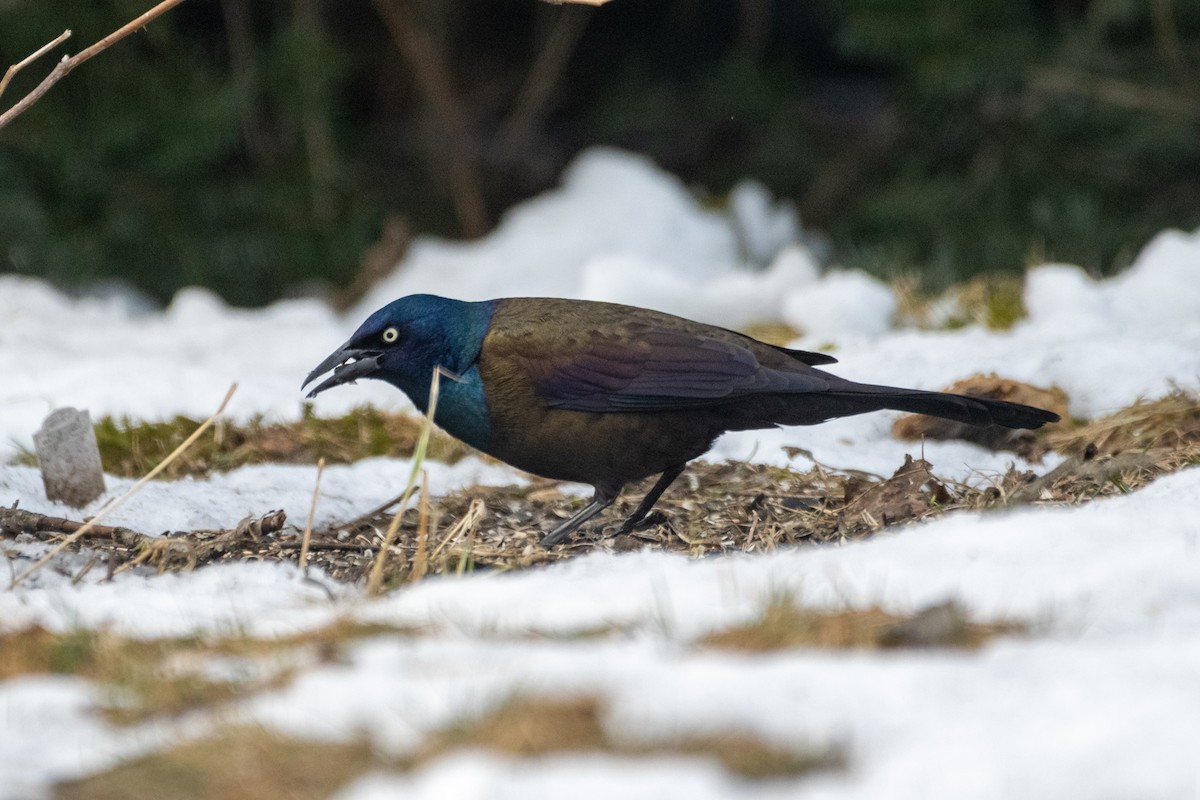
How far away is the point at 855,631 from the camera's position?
2.61 meters

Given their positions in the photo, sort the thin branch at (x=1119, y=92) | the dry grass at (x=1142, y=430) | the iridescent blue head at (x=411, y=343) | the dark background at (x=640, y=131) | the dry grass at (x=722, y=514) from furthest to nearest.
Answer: the dark background at (x=640, y=131)
the thin branch at (x=1119, y=92)
the dry grass at (x=1142, y=430)
the iridescent blue head at (x=411, y=343)
the dry grass at (x=722, y=514)

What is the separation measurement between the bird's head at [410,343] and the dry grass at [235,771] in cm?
227

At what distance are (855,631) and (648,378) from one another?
1.79 metres

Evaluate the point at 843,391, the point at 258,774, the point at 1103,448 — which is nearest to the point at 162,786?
the point at 258,774

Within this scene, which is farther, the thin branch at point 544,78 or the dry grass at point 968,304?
the thin branch at point 544,78

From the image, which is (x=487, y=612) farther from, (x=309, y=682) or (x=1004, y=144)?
(x=1004, y=144)

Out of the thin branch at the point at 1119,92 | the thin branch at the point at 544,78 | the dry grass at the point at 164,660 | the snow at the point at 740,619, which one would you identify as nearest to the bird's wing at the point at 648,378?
the snow at the point at 740,619

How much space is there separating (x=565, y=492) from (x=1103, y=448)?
1807mm

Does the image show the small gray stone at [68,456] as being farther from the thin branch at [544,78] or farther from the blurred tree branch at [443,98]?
the thin branch at [544,78]

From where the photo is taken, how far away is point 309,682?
2398mm

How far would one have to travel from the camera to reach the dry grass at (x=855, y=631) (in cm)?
254

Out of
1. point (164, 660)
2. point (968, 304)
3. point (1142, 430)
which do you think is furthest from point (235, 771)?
point (968, 304)

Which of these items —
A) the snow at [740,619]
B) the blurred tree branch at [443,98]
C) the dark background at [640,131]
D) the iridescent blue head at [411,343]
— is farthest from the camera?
the blurred tree branch at [443,98]

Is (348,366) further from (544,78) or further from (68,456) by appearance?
(544,78)
